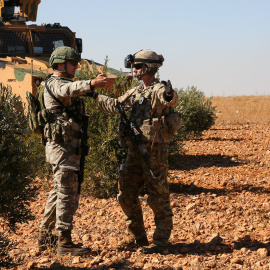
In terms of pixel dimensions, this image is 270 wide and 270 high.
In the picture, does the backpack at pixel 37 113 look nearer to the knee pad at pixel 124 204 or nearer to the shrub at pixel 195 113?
the knee pad at pixel 124 204

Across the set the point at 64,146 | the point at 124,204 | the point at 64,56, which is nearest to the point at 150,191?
the point at 124,204

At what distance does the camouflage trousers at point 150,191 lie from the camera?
3.98 meters

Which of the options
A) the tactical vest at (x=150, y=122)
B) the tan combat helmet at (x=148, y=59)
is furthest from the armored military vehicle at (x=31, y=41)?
the tactical vest at (x=150, y=122)

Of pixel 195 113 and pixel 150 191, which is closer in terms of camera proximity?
pixel 150 191

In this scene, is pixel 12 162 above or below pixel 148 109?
below

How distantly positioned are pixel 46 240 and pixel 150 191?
1.03 metres

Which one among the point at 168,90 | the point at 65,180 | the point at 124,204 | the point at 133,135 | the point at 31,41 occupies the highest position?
the point at 31,41

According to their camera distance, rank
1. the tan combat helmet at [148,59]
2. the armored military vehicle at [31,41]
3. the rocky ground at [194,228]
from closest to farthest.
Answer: the rocky ground at [194,228]
the tan combat helmet at [148,59]
the armored military vehicle at [31,41]

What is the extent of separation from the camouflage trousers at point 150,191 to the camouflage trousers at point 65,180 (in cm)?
45

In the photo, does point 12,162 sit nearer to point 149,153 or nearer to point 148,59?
point 149,153

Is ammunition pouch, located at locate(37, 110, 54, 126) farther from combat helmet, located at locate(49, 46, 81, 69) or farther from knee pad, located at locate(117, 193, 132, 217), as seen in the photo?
knee pad, located at locate(117, 193, 132, 217)

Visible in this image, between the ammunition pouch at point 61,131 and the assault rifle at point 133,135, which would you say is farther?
the assault rifle at point 133,135

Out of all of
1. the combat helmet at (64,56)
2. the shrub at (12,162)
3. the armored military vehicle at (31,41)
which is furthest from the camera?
the armored military vehicle at (31,41)

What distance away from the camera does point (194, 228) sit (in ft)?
16.0
